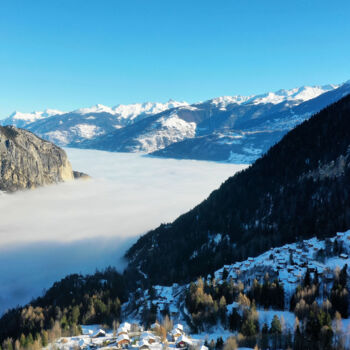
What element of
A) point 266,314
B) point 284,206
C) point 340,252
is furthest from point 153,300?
point 284,206

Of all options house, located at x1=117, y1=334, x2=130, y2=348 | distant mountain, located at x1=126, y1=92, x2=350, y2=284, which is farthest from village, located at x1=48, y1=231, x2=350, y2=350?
distant mountain, located at x1=126, y1=92, x2=350, y2=284

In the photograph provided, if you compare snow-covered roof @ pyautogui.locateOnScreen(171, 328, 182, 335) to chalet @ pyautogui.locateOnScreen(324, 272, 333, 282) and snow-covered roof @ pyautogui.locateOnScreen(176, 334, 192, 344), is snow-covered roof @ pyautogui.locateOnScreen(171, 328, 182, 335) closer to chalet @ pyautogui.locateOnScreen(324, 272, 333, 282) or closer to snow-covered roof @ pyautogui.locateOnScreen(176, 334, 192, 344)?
snow-covered roof @ pyautogui.locateOnScreen(176, 334, 192, 344)

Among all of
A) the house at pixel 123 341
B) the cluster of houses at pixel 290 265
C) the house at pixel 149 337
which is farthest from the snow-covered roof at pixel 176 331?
the cluster of houses at pixel 290 265

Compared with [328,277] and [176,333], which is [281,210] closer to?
[328,277]

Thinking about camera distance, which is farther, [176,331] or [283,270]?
[283,270]

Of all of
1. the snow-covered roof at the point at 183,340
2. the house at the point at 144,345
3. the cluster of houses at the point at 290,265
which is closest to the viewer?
the house at the point at 144,345

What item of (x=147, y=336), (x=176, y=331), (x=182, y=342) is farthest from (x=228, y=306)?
(x=147, y=336)

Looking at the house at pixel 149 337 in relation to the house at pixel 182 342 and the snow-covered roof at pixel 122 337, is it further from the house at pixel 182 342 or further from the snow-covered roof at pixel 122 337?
the house at pixel 182 342

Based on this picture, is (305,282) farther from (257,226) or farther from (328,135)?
(328,135)

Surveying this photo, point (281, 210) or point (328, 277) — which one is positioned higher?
point (281, 210)

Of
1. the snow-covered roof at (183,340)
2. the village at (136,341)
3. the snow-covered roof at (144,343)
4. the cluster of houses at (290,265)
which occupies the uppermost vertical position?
the cluster of houses at (290,265)
